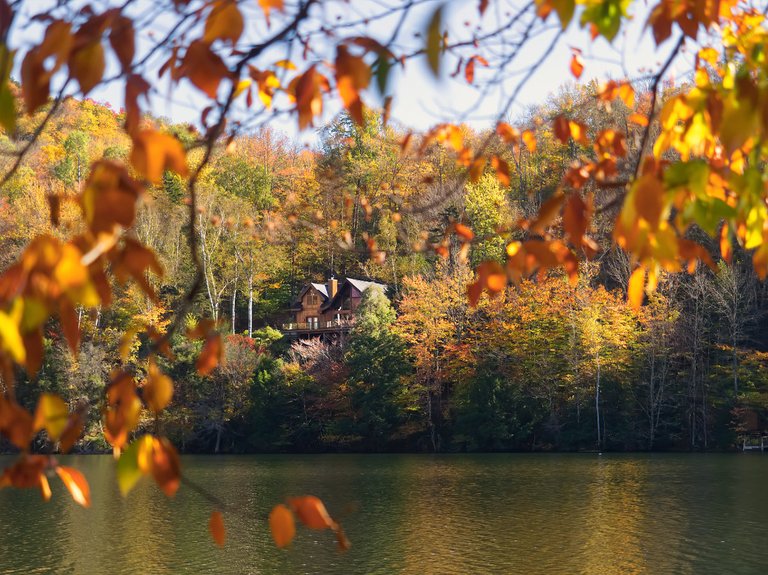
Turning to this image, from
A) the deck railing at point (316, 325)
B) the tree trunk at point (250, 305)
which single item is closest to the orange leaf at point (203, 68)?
the deck railing at point (316, 325)

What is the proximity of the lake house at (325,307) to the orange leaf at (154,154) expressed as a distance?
33.2 m

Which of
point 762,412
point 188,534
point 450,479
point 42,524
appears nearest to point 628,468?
point 450,479

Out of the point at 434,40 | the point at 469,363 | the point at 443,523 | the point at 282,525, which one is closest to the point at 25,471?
the point at 282,525

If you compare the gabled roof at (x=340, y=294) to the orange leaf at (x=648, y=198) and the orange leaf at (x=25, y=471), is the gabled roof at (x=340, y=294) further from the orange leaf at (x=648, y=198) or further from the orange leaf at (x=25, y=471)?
the orange leaf at (x=648, y=198)

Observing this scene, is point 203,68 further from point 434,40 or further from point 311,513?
point 311,513

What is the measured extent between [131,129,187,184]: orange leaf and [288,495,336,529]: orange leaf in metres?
0.58

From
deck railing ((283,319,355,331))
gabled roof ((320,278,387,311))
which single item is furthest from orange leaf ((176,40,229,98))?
gabled roof ((320,278,387,311))

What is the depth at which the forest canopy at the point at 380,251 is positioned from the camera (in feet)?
3.85

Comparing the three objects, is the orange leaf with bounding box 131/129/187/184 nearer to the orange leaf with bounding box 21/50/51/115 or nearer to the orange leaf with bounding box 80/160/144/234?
the orange leaf with bounding box 80/160/144/234

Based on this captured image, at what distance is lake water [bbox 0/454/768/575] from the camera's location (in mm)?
11594

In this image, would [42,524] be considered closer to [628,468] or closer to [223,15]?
[628,468]

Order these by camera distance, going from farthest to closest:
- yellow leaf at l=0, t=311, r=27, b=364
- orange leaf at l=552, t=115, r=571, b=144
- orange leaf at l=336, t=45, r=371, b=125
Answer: orange leaf at l=552, t=115, r=571, b=144 → orange leaf at l=336, t=45, r=371, b=125 → yellow leaf at l=0, t=311, r=27, b=364

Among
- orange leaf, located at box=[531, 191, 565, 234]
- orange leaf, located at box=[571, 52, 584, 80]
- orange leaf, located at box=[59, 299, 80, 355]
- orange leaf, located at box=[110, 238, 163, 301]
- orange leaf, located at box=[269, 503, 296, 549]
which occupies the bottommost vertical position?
orange leaf, located at box=[269, 503, 296, 549]

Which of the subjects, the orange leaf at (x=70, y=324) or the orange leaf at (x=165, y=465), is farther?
the orange leaf at (x=165, y=465)
